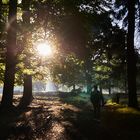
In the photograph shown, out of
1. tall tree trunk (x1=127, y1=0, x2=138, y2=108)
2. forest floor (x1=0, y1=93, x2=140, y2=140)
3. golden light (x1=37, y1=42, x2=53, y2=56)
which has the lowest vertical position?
forest floor (x1=0, y1=93, x2=140, y2=140)

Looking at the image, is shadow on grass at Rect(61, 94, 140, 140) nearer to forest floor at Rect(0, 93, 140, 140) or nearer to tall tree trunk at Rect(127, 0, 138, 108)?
forest floor at Rect(0, 93, 140, 140)

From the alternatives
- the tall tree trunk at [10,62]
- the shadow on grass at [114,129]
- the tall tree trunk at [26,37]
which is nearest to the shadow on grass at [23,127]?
the shadow on grass at [114,129]

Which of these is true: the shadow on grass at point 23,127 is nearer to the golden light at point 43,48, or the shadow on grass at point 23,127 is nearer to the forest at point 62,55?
the forest at point 62,55

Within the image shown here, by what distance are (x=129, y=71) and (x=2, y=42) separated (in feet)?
29.7

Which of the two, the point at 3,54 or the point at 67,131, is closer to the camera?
the point at 67,131

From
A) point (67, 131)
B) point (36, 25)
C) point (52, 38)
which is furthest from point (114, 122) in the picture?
point (52, 38)

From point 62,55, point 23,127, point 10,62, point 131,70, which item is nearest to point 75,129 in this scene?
point 23,127

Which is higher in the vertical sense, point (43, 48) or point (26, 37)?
point (26, 37)

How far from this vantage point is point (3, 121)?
607 inches

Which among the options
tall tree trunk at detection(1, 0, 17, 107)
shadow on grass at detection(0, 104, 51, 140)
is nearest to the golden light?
tall tree trunk at detection(1, 0, 17, 107)

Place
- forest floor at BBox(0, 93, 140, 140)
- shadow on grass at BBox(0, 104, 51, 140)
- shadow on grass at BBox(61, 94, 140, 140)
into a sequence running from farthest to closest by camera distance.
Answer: shadow on grass at BBox(0, 104, 51, 140) < forest floor at BBox(0, 93, 140, 140) < shadow on grass at BBox(61, 94, 140, 140)

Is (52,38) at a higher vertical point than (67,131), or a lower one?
higher

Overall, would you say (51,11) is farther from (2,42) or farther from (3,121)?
(3,121)

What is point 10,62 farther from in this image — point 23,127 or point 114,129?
point 114,129
